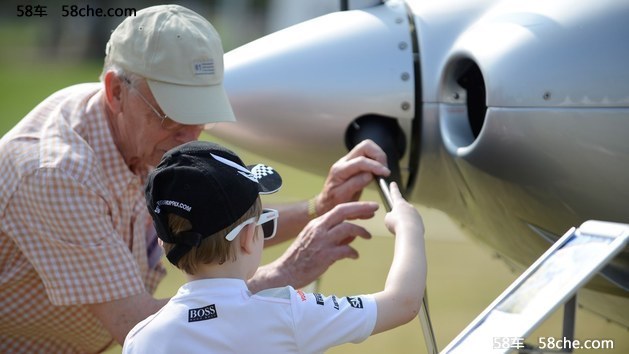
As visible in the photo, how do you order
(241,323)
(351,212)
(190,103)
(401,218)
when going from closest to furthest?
(241,323)
(401,218)
(351,212)
(190,103)

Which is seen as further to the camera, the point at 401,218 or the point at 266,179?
the point at 401,218

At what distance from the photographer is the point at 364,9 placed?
109 inches

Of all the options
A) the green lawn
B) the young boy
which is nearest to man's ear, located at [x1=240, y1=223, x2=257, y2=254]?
the young boy

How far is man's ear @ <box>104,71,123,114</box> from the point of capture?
2557mm

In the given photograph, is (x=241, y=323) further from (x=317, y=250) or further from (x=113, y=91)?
(x=113, y=91)

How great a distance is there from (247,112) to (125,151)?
378 mm

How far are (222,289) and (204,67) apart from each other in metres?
0.93

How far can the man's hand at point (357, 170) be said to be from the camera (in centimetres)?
249

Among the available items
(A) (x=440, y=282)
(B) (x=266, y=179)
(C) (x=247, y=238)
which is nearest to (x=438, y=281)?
(A) (x=440, y=282)

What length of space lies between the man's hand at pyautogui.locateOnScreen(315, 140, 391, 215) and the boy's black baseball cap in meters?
0.70

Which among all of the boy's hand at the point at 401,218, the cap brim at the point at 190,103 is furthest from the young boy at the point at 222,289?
the cap brim at the point at 190,103

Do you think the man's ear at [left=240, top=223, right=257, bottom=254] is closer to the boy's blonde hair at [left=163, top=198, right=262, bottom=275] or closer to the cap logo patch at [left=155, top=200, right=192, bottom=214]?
the boy's blonde hair at [left=163, top=198, right=262, bottom=275]

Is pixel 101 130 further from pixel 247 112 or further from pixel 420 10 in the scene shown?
pixel 420 10

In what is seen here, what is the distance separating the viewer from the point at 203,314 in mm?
1745
